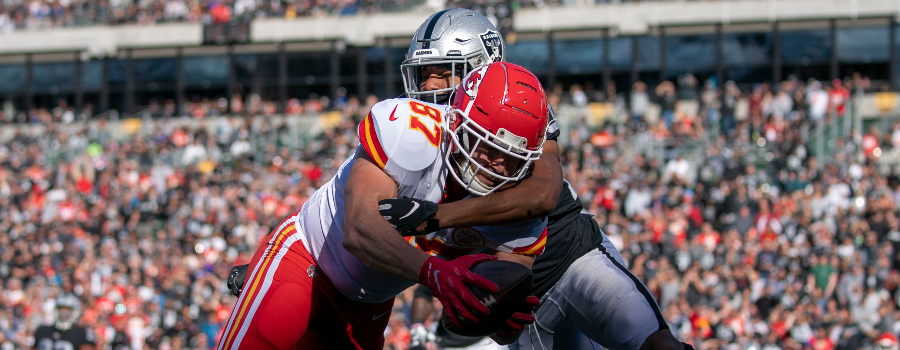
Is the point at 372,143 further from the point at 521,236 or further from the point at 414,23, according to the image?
the point at 414,23

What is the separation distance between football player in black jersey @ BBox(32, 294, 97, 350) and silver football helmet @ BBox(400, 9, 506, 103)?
574 centimetres

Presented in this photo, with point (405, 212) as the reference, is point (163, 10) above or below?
above

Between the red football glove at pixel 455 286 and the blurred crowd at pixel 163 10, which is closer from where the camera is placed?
the red football glove at pixel 455 286

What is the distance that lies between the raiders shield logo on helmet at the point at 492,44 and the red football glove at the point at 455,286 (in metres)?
1.82

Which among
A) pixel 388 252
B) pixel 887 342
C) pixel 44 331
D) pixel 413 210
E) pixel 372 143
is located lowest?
pixel 887 342

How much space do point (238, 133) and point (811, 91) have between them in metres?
11.2

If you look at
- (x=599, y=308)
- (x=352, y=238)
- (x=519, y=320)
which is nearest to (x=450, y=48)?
(x=599, y=308)

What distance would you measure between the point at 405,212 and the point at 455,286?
1.10 ft

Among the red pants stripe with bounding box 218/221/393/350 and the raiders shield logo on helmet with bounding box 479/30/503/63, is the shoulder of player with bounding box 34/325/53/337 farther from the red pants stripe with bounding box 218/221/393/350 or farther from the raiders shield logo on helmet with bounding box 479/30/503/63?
the raiders shield logo on helmet with bounding box 479/30/503/63

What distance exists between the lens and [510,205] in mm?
3404

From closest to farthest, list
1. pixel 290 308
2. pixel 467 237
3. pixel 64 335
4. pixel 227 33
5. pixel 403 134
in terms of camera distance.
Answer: pixel 403 134
pixel 467 237
pixel 290 308
pixel 64 335
pixel 227 33

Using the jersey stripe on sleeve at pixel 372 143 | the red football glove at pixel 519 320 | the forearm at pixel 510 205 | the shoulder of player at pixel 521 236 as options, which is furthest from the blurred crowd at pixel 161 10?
the red football glove at pixel 519 320

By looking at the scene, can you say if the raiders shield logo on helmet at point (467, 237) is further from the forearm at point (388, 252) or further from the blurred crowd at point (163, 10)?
the blurred crowd at point (163, 10)

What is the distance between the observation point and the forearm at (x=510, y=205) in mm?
3279
